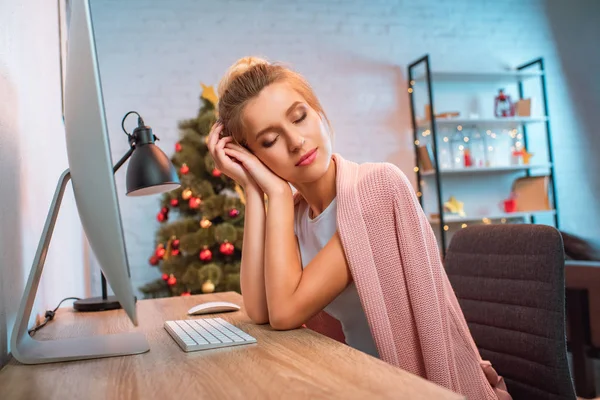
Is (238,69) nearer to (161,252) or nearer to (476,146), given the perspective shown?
(161,252)

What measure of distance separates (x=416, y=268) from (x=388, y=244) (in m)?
0.07

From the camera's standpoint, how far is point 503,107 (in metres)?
4.61

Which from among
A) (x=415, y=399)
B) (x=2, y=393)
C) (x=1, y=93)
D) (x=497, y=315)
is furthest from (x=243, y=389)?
(x=497, y=315)

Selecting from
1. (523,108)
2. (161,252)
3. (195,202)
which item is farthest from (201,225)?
(523,108)

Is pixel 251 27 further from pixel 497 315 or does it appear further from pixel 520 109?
pixel 497 315

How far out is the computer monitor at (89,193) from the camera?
620 millimetres

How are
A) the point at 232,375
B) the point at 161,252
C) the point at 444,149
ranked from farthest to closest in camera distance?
1. the point at 444,149
2. the point at 161,252
3. the point at 232,375

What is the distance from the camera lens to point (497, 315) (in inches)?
52.0

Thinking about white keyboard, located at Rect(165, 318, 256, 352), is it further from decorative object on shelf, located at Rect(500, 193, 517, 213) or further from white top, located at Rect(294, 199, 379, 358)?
decorative object on shelf, located at Rect(500, 193, 517, 213)

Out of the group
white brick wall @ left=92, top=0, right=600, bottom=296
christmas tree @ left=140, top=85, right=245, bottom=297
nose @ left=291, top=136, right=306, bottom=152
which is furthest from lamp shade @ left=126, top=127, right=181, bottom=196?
white brick wall @ left=92, top=0, right=600, bottom=296

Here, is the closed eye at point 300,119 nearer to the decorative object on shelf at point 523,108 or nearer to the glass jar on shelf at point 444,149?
the glass jar on shelf at point 444,149

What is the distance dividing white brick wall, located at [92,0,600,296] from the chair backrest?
2957 mm

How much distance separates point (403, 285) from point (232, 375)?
1.54 ft

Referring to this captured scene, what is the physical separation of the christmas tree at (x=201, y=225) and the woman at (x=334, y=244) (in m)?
1.85
